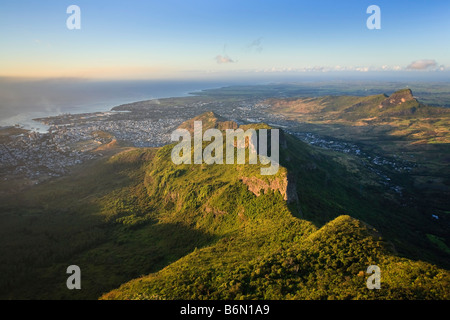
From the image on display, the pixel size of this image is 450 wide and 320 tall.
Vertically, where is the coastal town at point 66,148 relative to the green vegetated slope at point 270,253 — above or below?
above

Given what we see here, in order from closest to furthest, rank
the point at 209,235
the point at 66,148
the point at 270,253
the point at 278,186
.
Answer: the point at 270,253 < the point at 278,186 < the point at 209,235 < the point at 66,148

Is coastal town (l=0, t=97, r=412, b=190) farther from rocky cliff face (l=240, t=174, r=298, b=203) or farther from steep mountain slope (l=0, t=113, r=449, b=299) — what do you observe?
rocky cliff face (l=240, t=174, r=298, b=203)

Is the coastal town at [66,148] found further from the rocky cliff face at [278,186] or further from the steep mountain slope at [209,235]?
the rocky cliff face at [278,186]

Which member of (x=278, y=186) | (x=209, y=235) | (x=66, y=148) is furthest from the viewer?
(x=66, y=148)

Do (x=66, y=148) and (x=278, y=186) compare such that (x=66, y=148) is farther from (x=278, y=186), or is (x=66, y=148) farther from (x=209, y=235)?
(x=278, y=186)

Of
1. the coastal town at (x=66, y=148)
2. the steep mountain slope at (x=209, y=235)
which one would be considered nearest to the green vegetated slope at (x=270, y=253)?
the steep mountain slope at (x=209, y=235)

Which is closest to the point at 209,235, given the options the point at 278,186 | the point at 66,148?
the point at 278,186

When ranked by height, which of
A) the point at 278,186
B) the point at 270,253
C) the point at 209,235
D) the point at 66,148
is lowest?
the point at 209,235

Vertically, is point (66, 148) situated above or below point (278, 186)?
above

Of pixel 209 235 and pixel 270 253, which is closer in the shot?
pixel 270 253
